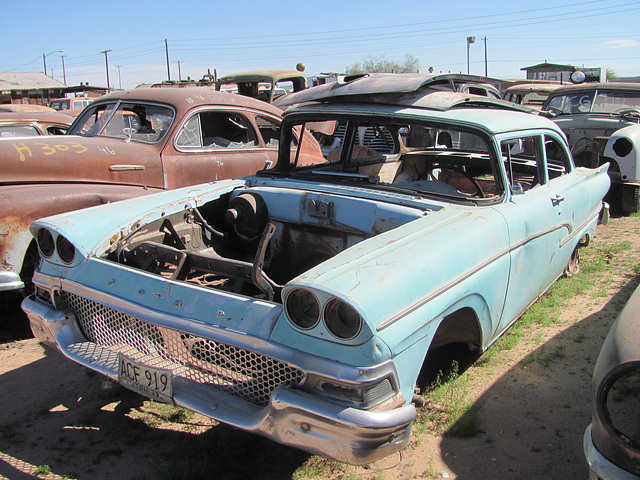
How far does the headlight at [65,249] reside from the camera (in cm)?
276

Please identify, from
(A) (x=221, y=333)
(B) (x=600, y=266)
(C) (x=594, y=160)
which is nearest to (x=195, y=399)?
(A) (x=221, y=333)

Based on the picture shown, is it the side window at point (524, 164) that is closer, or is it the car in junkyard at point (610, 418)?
the car in junkyard at point (610, 418)

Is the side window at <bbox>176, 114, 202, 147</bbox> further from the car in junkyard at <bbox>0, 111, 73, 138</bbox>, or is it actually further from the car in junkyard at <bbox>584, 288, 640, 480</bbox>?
the car in junkyard at <bbox>584, 288, 640, 480</bbox>

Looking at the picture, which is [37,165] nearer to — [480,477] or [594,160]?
[480,477]

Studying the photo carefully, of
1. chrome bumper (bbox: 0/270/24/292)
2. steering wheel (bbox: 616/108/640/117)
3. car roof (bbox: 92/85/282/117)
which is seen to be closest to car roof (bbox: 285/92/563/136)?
car roof (bbox: 92/85/282/117)

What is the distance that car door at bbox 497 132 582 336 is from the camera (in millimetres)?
2943

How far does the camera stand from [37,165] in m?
4.36

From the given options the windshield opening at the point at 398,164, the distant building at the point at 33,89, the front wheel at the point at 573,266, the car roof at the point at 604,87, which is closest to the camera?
the windshield opening at the point at 398,164

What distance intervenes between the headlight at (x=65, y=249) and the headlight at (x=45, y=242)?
0.22 feet

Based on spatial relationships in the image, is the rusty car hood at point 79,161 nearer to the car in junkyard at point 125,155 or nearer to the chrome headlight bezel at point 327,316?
the car in junkyard at point 125,155

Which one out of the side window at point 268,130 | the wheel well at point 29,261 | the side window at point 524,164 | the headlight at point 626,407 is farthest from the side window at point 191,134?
the headlight at point 626,407

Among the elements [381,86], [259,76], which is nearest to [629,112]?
[381,86]

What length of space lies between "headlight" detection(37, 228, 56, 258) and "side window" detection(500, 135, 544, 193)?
2.60 meters

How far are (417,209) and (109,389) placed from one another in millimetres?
2071
